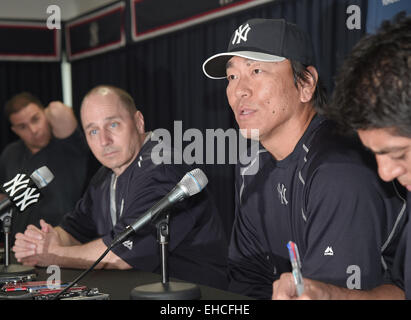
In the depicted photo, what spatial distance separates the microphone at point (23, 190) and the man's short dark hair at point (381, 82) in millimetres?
1126

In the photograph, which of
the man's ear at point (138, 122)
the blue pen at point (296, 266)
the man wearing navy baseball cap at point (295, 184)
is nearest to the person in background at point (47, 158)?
the man's ear at point (138, 122)

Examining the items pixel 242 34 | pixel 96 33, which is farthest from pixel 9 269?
pixel 96 33

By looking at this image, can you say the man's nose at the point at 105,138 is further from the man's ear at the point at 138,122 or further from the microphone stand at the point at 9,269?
the microphone stand at the point at 9,269

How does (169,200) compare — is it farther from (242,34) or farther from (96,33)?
(96,33)

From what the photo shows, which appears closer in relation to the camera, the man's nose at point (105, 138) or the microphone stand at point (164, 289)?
the microphone stand at point (164, 289)

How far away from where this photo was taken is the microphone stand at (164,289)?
137 centimetres

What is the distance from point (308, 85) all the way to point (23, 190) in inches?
37.6

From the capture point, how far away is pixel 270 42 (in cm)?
170

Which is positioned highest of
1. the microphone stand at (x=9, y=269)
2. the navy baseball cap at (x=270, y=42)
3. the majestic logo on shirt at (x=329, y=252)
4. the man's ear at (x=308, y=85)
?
the navy baseball cap at (x=270, y=42)

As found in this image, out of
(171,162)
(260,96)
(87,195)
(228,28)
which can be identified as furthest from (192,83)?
(260,96)

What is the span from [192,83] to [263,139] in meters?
2.41

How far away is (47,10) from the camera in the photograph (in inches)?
211

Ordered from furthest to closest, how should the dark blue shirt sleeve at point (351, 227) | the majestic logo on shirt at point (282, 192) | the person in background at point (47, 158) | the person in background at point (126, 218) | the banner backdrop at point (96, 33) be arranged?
the banner backdrop at point (96, 33) < the person in background at point (47, 158) < the person in background at point (126, 218) < the majestic logo on shirt at point (282, 192) < the dark blue shirt sleeve at point (351, 227)
